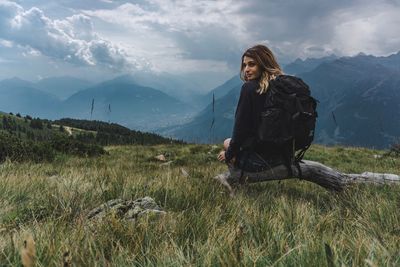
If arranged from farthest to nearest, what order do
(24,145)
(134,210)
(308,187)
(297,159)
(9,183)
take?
(24,145), (308,187), (297,159), (9,183), (134,210)

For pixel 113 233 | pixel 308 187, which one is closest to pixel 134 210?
pixel 113 233

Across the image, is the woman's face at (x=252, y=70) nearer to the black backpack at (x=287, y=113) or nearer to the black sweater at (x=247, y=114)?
the black sweater at (x=247, y=114)

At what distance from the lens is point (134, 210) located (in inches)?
150

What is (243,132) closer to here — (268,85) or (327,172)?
(268,85)

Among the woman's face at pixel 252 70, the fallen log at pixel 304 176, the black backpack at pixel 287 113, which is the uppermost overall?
the woman's face at pixel 252 70

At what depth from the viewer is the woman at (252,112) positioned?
19.9 ft

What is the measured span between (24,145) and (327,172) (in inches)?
420

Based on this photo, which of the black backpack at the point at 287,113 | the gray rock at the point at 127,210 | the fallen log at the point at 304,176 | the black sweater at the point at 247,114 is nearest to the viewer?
the gray rock at the point at 127,210

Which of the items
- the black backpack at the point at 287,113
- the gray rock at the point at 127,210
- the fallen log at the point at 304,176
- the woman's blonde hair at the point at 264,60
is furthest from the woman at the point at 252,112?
the gray rock at the point at 127,210

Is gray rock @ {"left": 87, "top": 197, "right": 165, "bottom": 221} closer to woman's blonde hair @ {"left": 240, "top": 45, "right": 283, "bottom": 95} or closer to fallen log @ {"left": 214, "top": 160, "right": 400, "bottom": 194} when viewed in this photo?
fallen log @ {"left": 214, "top": 160, "right": 400, "bottom": 194}

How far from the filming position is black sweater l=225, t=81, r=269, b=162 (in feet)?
19.8

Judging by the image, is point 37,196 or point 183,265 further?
point 37,196

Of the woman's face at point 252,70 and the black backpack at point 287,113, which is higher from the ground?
the woman's face at point 252,70

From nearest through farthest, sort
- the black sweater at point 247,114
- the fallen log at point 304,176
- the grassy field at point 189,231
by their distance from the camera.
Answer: the grassy field at point 189,231 → the black sweater at point 247,114 → the fallen log at point 304,176
